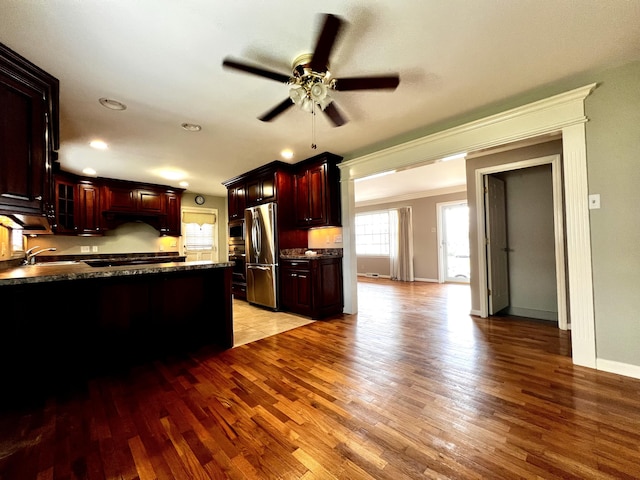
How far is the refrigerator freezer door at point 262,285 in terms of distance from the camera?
430cm

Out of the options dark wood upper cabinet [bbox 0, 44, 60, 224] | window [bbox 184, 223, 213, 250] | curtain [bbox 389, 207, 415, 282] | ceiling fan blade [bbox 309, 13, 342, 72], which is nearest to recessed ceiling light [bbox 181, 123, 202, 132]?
dark wood upper cabinet [bbox 0, 44, 60, 224]

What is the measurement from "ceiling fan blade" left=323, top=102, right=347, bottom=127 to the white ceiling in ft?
0.79

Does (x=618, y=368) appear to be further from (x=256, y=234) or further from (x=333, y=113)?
(x=256, y=234)

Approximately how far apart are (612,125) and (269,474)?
346cm

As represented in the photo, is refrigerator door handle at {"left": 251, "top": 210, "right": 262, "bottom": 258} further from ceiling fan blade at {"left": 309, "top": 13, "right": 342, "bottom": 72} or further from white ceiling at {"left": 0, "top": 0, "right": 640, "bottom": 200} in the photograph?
ceiling fan blade at {"left": 309, "top": 13, "right": 342, "bottom": 72}

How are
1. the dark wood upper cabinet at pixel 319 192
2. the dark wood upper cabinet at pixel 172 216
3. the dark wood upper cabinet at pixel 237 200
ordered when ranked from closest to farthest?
1. the dark wood upper cabinet at pixel 319 192
2. the dark wood upper cabinet at pixel 237 200
3. the dark wood upper cabinet at pixel 172 216

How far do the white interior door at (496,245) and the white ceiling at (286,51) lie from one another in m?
1.60

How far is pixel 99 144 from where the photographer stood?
11.4 feet

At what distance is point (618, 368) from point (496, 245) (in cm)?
197

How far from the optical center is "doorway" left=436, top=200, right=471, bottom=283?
702cm

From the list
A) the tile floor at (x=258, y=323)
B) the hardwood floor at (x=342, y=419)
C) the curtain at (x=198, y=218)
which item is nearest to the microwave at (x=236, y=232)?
the tile floor at (x=258, y=323)

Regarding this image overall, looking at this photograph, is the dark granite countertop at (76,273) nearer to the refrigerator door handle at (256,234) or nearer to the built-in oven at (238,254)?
the refrigerator door handle at (256,234)

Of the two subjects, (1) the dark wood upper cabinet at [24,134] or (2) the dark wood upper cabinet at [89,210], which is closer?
(1) the dark wood upper cabinet at [24,134]

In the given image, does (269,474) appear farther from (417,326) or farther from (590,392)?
(417,326)
